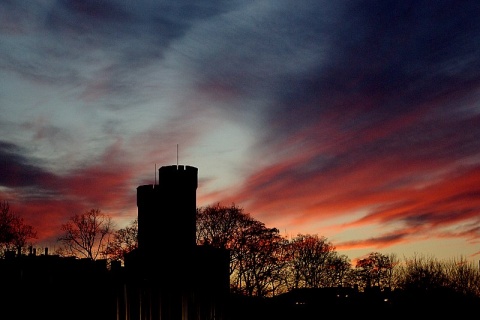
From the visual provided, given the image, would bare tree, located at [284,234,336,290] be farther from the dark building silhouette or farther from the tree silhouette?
the dark building silhouette

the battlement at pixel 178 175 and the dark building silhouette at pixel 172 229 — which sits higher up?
the battlement at pixel 178 175

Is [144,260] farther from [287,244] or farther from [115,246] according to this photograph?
[287,244]

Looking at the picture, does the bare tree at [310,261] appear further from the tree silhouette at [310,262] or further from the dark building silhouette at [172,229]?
the dark building silhouette at [172,229]

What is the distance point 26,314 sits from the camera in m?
9.35

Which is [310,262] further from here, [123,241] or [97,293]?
[97,293]

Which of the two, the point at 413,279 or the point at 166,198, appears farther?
the point at 413,279

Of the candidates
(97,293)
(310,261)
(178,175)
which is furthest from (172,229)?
(97,293)

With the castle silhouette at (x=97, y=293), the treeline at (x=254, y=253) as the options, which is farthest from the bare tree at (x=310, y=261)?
the castle silhouette at (x=97, y=293)

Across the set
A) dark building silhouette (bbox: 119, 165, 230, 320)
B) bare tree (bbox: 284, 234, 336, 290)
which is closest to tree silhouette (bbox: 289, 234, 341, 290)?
bare tree (bbox: 284, 234, 336, 290)

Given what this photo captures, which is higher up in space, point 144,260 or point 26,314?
point 144,260

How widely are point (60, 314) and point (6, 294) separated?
2.64 feet

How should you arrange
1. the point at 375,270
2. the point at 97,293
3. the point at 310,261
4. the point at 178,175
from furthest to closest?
the point at 375,270, the point at 310,261, the point at 178,175, the point at 97,293

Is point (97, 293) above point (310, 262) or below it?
below

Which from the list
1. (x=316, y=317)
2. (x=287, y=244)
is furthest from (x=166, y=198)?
(x=287, y=244)
